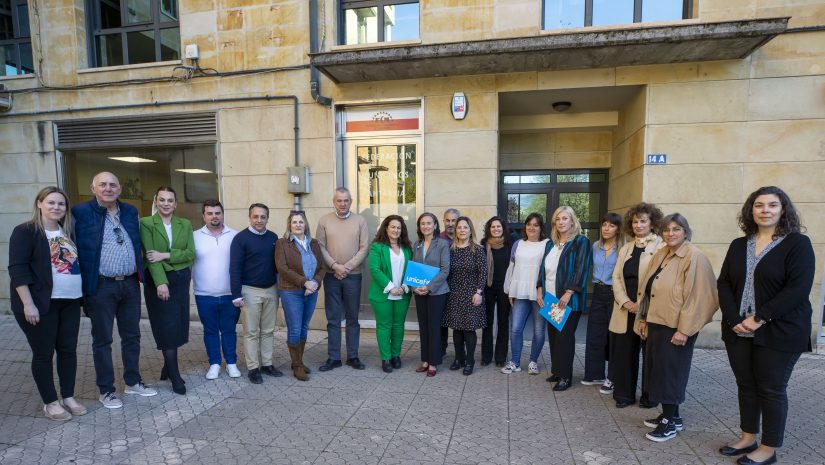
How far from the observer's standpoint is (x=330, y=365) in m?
4.71

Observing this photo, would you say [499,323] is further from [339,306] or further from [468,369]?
[339,306]

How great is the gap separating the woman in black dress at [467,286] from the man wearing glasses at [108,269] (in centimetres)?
301

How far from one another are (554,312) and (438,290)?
117cm

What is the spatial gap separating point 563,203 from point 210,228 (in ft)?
19.4

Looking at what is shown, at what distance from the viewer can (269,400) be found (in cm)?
390

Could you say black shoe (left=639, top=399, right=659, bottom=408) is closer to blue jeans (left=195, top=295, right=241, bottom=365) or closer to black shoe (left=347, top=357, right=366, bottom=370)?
black shoe (left=347, top=357, right=366, bottom=370)

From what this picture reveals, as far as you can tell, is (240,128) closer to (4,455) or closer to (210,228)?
(210,228)

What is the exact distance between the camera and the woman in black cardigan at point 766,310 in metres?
2.67

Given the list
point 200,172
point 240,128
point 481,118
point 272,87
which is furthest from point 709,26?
point 200,172

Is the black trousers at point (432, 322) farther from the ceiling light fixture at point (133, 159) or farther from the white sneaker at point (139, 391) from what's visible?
the ceiling light fixture at point (133, 159)

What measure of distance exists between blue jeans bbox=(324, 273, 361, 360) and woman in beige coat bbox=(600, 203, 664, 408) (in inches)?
103

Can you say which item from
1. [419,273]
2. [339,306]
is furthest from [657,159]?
[339,306]

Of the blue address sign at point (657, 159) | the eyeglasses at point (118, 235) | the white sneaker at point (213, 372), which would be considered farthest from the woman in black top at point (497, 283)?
the eyeglasses at point (118, 235)

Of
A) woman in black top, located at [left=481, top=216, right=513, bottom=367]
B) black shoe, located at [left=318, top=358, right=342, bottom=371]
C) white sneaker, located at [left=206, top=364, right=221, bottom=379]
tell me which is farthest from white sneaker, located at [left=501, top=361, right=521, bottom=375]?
white sneaker, located at [left=206, top=364, right=221, bottom=379]
